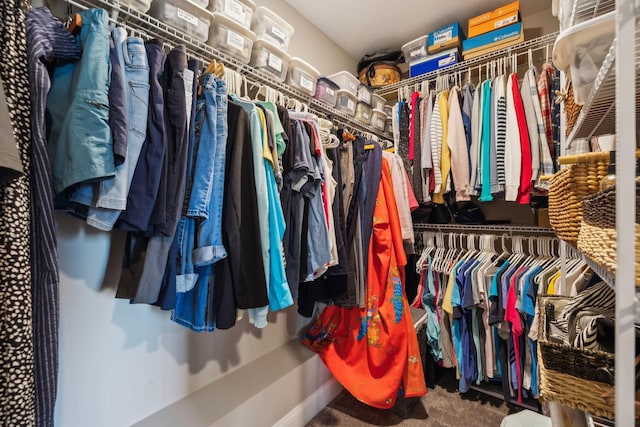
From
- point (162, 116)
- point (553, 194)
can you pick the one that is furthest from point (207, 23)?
point (553, 194)

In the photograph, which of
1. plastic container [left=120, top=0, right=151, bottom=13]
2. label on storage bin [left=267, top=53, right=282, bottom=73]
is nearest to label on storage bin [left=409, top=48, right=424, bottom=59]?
label on storage bin [left=267, top=53, right=282, bottom=73]

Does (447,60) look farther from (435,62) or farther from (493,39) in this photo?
(493,39)

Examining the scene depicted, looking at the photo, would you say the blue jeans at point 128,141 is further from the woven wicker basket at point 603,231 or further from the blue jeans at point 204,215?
the woven wicker basket at point 603,231

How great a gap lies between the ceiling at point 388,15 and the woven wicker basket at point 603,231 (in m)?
1.88

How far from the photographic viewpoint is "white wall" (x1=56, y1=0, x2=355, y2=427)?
3.22ft

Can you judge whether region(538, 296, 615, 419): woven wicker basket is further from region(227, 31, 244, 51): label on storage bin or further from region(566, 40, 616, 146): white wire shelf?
region(227, 31, 244, 51): label on storage bin

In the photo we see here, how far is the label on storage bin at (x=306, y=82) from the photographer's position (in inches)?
59.5

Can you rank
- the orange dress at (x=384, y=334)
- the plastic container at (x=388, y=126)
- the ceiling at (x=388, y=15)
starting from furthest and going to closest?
1. the plastic container at (x=388, y=126)
2. the ceiling at (x=388, y=15)
3. the orange dress at (x=384, y=334)

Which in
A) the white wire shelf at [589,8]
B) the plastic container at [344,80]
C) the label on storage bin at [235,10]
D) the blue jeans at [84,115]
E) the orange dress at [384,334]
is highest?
the plastic container at [344,80]

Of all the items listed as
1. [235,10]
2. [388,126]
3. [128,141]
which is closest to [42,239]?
[128,141]

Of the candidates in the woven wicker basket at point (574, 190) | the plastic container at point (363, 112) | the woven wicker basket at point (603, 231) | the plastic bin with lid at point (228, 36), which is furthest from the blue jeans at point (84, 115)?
the plastic container at point (363, 112)

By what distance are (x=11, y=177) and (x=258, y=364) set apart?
4.55ft

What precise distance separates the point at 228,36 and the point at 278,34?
344 mm

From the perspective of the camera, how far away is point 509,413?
1.76m
